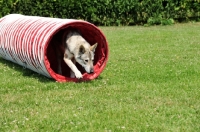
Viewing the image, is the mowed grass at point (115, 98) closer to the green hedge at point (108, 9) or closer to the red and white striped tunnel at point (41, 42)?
the red and white striped tunnel at point (41, 42)

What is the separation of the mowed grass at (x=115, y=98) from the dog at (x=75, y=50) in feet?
1.54

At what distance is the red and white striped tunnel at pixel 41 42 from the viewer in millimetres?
9781

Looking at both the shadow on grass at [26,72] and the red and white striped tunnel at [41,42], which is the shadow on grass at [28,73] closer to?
the shadow on grass at [26,72]

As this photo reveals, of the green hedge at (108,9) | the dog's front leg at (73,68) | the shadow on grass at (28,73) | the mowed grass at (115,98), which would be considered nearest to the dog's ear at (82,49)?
the dog's front leg at (73,68)

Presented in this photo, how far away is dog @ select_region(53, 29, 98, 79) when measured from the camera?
9.86m

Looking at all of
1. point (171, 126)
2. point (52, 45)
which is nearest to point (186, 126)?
point (171, 126)

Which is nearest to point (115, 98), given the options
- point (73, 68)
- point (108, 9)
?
point (73, 68)

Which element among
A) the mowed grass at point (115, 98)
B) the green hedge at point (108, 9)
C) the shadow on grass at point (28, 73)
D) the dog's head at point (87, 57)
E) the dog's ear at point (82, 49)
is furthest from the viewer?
the green hedge at point (108, 9)

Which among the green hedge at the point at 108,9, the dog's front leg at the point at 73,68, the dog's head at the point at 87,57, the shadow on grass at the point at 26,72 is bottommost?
the green hedge at the point at 108,9

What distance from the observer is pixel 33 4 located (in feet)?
77.5

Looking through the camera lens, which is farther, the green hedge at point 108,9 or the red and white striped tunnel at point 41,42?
the green hedge at point 108,9

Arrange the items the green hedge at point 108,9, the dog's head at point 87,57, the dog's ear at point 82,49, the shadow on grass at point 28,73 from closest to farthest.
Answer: the dog's ear at point 82,49
the dog's head at point 87,57
the shadow on grass at point 28,73
the green hedge at point 108,9

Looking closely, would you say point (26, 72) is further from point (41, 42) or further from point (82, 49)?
point (82, 49)

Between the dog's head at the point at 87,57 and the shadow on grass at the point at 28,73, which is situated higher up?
the dog's head at the point at 87,57
